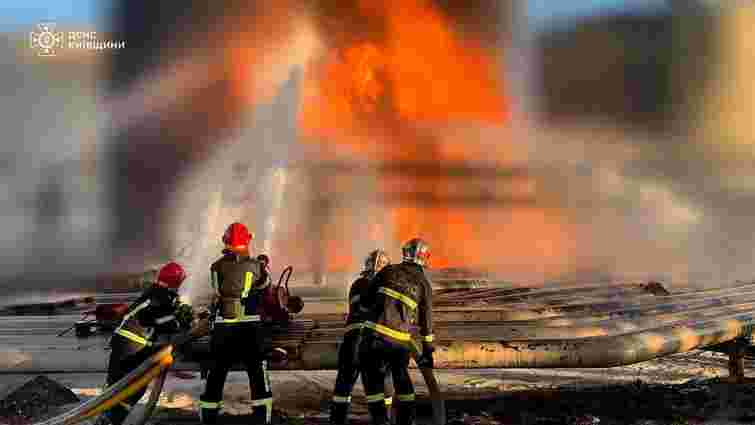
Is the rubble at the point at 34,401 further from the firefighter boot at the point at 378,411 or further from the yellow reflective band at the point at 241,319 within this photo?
the firefighter boot at the point at 378,411

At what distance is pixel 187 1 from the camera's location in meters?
22.6

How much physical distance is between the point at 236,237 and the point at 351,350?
1.21 m

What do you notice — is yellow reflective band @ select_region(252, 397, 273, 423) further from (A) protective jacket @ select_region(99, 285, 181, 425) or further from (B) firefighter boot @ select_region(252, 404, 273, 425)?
(A) protective jacket @ select_region(99, 285, 181, 425)

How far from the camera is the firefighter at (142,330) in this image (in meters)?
4.46

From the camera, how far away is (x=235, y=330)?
14.3ft

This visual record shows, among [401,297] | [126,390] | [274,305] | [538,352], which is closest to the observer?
[126,390]

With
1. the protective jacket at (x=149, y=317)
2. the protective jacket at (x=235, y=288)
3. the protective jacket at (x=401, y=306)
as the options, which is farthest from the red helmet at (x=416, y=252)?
the protective jacket at (x=149, y=317)

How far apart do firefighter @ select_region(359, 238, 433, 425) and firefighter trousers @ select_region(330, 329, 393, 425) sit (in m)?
0.11

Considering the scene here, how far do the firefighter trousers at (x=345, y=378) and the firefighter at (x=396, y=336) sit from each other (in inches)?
4.3

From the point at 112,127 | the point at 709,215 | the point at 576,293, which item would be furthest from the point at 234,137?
the point at 709,215

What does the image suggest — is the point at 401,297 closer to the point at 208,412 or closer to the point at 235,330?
the point at 235,330

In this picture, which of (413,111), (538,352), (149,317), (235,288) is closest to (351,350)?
(235,288)

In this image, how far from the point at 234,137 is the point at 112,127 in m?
5.14

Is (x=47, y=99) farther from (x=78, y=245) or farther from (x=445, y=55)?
(x=445, y=55)
